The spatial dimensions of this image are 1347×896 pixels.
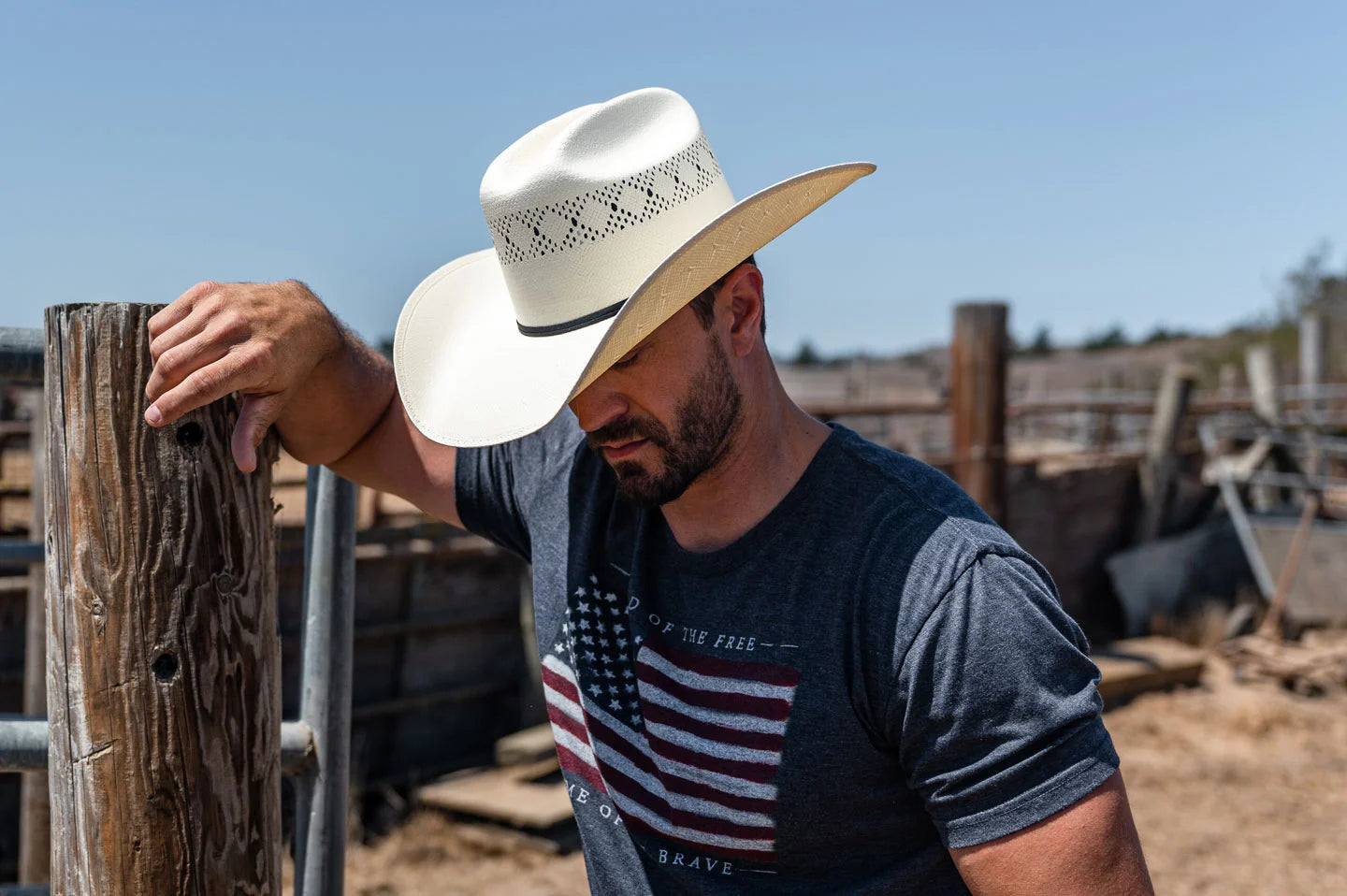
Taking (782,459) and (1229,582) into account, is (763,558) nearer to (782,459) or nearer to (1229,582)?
(782,459)

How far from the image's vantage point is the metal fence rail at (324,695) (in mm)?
1767

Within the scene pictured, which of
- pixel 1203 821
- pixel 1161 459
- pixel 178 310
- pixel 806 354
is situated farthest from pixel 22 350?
pixel 806 354

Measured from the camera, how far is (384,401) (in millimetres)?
1979

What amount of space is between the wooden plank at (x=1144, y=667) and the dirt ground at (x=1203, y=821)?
12 cm

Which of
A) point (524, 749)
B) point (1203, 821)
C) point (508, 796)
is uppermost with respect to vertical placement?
point (524, 749)

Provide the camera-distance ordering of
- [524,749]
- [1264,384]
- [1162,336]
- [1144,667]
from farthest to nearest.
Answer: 1. [1162,336]
2. [1264,384]
3. [1144,667]
4. [524,749]

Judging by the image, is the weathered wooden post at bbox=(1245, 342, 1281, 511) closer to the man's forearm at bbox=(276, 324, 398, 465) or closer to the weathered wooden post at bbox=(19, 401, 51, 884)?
the weathered wooden post at bbox=(19, 401, 51, 884)

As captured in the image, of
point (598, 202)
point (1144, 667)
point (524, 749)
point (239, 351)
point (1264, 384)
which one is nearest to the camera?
point (239, 351)

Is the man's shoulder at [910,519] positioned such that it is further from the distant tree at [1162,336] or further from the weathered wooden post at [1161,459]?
the distant tree at [1162,336]

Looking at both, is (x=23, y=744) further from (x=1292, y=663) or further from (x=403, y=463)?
(x=1292, y=663)

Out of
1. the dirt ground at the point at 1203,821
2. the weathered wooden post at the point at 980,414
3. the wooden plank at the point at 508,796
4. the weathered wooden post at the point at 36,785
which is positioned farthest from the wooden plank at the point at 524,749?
the weathered wooden post at the point at 980,414

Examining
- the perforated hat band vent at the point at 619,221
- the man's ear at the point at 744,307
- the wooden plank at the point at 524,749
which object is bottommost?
the wooden plank at the point at 524,749

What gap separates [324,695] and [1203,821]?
532 centimetres

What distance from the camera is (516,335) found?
1.77 meters
